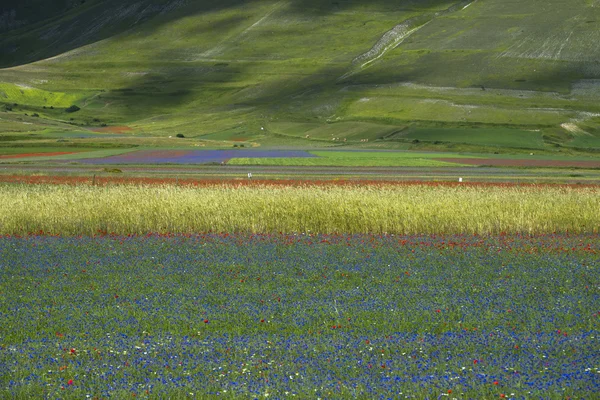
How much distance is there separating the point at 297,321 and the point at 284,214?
14.2 meters

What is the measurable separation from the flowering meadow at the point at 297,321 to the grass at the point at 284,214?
162 inches

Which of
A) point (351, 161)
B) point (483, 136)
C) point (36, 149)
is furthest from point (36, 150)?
point (483, 136)

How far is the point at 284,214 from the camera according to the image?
2845cm

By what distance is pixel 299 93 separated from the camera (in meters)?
181

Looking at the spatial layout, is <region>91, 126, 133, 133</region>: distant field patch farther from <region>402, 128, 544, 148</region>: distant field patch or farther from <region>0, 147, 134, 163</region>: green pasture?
<region>402, 128, 544, 148</region>: distant field patch

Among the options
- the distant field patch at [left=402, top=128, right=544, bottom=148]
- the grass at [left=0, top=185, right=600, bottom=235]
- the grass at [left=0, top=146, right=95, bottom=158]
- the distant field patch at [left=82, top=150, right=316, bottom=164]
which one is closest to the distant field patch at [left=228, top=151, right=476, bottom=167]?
the distant field patch at [left=82, top=150, right=316, bottom=164]

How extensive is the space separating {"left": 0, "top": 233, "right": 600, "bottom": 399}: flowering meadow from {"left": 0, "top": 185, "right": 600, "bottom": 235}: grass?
162 inches

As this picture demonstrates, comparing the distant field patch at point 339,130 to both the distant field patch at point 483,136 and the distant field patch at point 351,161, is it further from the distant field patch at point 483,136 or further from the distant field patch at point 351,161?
the distant field patch at point 351,161

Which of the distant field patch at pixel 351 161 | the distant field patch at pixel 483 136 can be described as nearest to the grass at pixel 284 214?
the distant field patch at pixel 351 161

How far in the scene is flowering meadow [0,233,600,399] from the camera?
36.3 ft

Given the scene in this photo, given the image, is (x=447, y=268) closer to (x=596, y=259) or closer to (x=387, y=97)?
(x=596, y=259)

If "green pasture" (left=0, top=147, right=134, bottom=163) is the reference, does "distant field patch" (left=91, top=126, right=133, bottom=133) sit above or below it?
below

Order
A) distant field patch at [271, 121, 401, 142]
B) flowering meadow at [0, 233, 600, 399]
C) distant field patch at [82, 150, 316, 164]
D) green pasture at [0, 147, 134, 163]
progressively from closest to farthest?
flowering meadow at [0, 233, 600, 399]
distant field patch at [82, 150, 316, 164]
green pasture at [0, 147, 134, 163]
distant field patch at [271, 121, 401, 142]

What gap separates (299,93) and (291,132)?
50.8m
